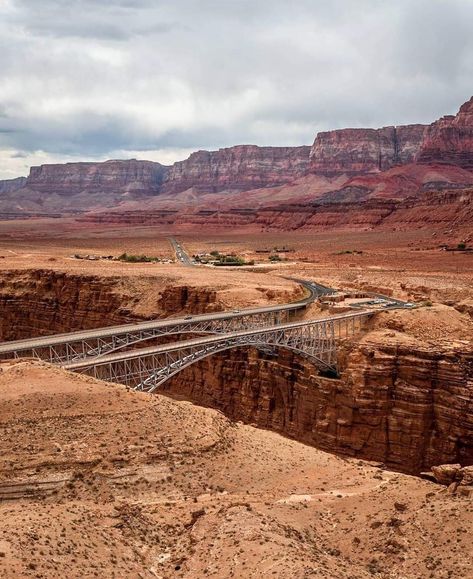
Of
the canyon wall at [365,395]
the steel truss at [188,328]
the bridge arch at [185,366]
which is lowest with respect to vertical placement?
the canyon wall at [365,395]

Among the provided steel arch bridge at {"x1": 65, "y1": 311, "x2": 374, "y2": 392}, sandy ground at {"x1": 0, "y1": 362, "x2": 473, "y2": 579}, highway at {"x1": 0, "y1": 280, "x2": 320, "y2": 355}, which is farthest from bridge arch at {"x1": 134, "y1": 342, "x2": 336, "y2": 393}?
sandy ground at {"x1": 0, "y1": 362, "x2": 473, "y2": 579}

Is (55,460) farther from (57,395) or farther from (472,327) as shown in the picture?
(472,327)

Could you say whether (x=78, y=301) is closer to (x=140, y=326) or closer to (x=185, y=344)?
(x=140, y=326)

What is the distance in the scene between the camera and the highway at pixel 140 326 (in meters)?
40.1

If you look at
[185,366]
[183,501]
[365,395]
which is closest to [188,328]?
[185,366]

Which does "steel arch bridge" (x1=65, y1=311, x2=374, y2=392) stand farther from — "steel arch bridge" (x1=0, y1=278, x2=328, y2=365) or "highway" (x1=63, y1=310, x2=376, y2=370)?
"steel arch bridge" (x1=0, y1=278, x2=328, y2=365)

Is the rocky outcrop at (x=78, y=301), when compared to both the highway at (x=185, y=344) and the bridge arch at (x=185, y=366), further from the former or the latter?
the bridge arch at (x=185, y=366)

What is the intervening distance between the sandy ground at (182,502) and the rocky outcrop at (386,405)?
17.0 metres

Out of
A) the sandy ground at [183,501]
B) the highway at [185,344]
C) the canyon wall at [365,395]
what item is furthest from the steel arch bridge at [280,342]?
the sandy ground at [183,501]

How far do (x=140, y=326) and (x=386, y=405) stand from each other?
1957 centimetres

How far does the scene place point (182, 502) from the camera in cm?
2323

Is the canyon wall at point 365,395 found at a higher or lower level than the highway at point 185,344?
lower

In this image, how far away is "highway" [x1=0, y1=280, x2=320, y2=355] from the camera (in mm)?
40094

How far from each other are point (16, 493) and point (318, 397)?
3146 centimetres
